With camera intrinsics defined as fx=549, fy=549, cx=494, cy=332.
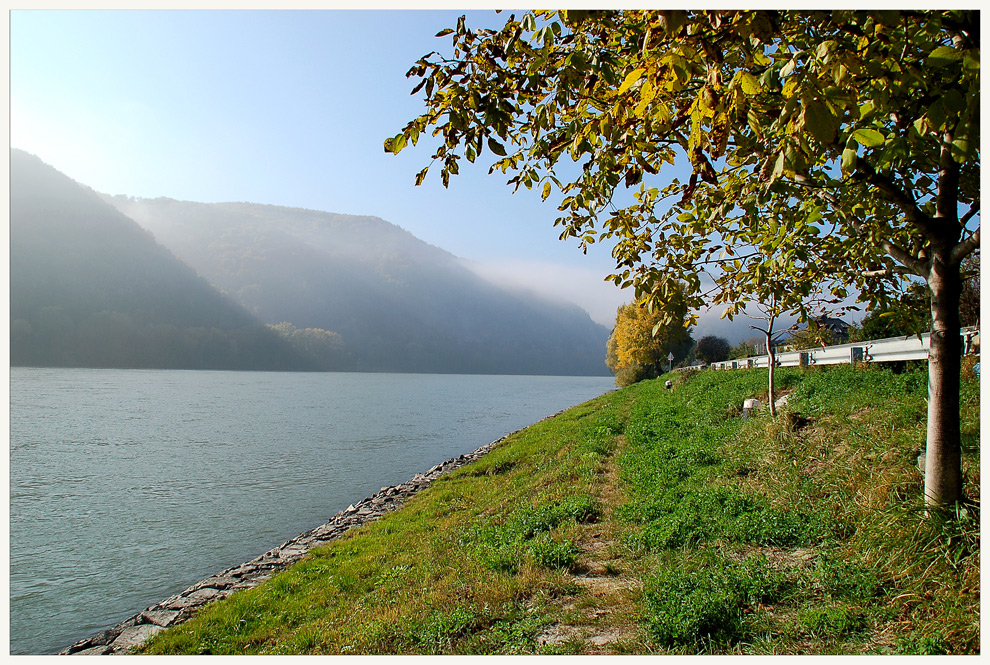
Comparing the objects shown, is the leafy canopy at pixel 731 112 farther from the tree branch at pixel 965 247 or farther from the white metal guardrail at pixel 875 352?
the white metal guardrail at pixel 875 352

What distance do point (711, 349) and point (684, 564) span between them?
224 ft

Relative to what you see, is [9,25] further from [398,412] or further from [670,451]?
[398,412]

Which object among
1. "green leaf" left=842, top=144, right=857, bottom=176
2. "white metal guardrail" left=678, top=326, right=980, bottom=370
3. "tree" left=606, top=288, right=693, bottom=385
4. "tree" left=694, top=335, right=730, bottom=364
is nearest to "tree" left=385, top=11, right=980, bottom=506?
"green leaf" left=842, top=144, right=857, bottom=176

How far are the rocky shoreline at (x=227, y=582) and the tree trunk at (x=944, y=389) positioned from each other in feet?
27.6

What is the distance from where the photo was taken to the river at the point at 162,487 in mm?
9273

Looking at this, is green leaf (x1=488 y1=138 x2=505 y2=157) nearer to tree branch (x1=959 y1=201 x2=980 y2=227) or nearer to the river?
tree branch (x1=959 y1=201 x2=980 y2=227)

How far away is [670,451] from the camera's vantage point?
33.3 ft

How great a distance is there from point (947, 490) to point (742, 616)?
1894 millimetres

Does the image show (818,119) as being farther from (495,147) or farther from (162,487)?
(162,487)

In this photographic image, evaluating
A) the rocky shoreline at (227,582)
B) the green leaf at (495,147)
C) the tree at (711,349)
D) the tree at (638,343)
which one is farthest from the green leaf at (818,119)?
the tree at (711,349)

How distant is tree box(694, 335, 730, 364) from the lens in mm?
67125

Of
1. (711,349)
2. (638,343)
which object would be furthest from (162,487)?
(711,349)

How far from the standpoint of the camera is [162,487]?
52.3 feet

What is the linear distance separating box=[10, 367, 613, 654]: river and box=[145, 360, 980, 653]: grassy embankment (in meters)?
3.11
